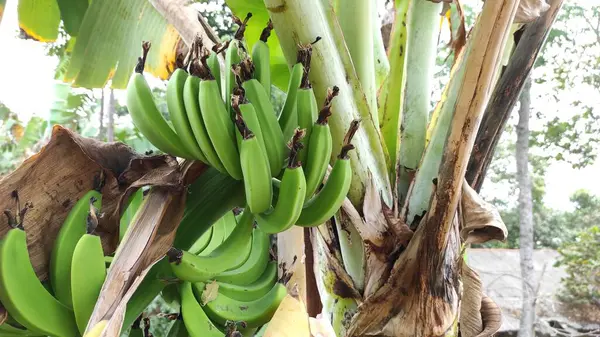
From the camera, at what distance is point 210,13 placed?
9.48ft

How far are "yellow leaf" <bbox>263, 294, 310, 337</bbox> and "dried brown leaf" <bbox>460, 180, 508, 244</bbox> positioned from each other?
1.13 feet

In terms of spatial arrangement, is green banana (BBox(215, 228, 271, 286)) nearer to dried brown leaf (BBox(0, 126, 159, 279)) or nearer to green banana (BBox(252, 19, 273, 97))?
dried brown leaf (BBox(0, 126, 159, 279))

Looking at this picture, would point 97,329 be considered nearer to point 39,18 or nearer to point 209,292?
point 209,292

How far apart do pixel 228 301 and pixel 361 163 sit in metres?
0.31

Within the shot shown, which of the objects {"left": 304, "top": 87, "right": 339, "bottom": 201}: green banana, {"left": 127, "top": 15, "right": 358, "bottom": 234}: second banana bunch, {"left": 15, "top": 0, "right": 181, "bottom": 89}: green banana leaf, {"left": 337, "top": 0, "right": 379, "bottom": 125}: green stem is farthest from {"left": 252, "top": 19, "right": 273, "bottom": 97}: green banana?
{"left": 15, "top": 0, "right": 181, "bottom": 89}: green banana leaf

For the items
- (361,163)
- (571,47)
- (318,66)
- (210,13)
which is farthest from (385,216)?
(571,47)

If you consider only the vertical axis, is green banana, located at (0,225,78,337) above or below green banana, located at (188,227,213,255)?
below

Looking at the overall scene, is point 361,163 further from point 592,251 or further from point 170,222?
point 592,251

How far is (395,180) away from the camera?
0.87 meters

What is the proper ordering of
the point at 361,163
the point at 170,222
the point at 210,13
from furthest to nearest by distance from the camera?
the point at 210,13 → the point at 361,163 → the point at 170,222

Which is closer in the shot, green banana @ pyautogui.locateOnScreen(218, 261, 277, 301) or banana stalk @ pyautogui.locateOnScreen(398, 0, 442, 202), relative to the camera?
green banana @ pyautogui.locateOnScreen(218, 261, 277, 301)

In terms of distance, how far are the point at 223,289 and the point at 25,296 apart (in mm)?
277

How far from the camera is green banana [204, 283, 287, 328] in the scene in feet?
2.22

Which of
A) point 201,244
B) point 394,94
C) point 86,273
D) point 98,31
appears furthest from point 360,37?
point 98,31
